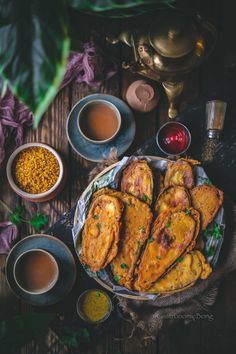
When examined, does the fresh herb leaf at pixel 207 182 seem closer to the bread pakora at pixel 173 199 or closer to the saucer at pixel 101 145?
the bread pakora at pixel 173 199

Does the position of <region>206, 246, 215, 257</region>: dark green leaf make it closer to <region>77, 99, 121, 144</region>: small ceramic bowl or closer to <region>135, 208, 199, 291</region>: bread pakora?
<region>135, 208, 199, 291</region>: bread pakora

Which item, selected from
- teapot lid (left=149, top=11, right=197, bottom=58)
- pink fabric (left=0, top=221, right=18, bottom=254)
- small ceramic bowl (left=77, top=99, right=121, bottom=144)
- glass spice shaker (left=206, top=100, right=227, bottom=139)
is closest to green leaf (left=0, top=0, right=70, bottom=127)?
teapot lid (left=149, top=11, right=197, bottom=58)

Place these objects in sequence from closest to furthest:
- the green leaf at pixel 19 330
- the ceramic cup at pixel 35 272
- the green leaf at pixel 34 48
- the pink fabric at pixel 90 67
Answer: the green leaf at pixel 34 48, the green leaf at pixel 19 330, the ceramic cup at pixel 35 272, the pink fabric at pixel 90 67

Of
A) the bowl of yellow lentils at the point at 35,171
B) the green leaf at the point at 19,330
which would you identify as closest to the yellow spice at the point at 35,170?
the bowl of yellow lentils at the point at 35,171

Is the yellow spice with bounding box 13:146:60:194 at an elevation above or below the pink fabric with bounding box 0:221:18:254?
above

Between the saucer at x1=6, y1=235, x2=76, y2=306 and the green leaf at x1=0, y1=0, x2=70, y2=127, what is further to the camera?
the saucer at x1=6, y1=235, x2=76, y2=306

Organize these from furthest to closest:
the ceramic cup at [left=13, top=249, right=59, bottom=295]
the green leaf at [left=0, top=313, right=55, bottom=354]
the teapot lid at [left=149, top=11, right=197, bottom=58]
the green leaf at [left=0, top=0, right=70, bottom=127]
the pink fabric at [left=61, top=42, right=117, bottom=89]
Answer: the pink fabric at [left=61, top=42, right=117, bottom=89]
the ceramic cup at [left=13, top=249, right=59, bottom=295]
the teapot lid at [left=149, top=11, right=197, bottom=58]
the green leaf at [left=0, top=313, right=55, bottom=354]
the green leaf at [left=0, top=0, right=70, bottom=127]

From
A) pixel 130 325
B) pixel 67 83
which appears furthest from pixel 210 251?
pixel 67 83
